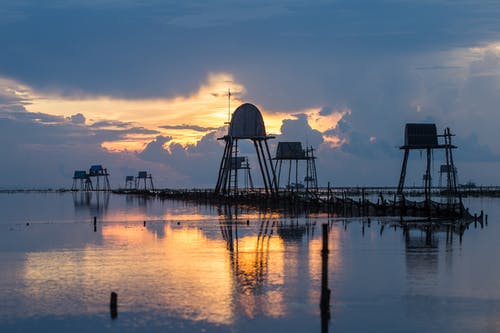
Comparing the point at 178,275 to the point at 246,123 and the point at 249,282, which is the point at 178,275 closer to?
the point at 249,282

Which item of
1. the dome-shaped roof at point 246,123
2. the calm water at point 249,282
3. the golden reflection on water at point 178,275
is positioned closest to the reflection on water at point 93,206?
the dome-shaped roof at point 246,123

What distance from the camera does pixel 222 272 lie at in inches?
1118

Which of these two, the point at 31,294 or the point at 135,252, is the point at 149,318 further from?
the point at 135,252

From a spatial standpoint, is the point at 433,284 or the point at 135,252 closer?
the point at 433,284

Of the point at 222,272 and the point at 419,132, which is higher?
the point at 419,132

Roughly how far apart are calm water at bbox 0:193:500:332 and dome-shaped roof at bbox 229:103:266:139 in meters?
35.6

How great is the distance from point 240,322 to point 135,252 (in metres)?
16.4

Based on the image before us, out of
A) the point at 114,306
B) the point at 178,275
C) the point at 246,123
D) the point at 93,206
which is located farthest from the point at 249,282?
the point at 93,206

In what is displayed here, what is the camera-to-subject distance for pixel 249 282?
25922 millimetres

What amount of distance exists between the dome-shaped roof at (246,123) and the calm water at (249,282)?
35587 mm

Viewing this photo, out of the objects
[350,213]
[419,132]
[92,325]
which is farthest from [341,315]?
[419,132]

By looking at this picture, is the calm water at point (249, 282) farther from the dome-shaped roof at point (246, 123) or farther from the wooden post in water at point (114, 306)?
the dome-shaped roof at point (246, 123)

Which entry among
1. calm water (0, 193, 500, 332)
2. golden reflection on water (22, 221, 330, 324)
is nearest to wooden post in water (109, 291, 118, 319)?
calm water (0, 193, 500, 332)

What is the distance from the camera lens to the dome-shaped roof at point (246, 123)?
260ft
